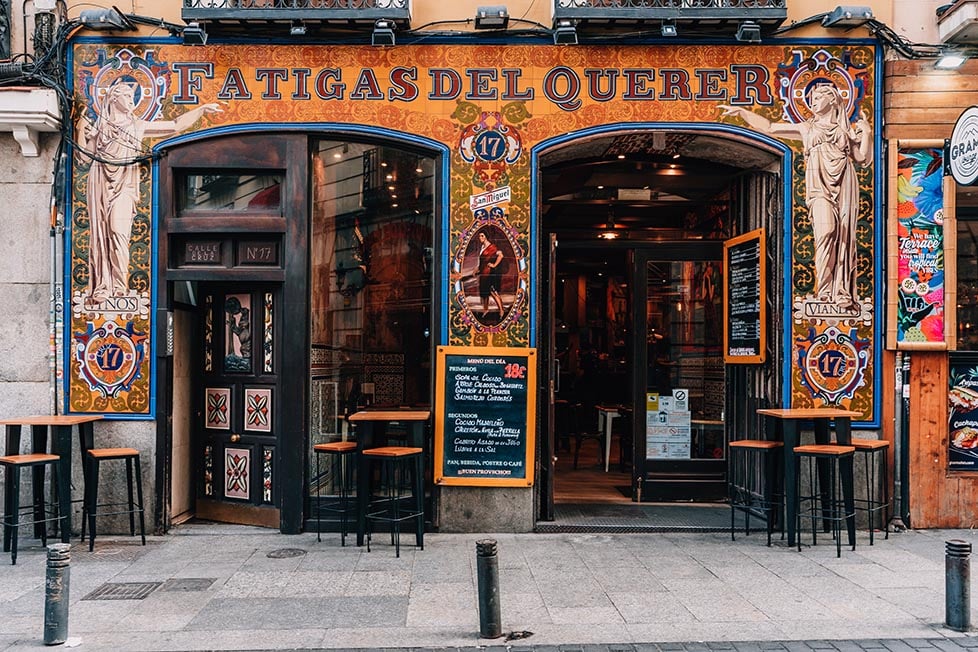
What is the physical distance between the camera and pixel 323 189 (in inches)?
368

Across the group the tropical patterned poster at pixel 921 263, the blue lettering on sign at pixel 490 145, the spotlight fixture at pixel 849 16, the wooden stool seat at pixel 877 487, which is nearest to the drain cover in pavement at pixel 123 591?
the blue lettering on sign at pixel 490 145

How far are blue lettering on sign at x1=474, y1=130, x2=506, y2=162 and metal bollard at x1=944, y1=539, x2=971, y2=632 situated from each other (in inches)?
218

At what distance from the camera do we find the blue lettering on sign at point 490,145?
29.9 ft

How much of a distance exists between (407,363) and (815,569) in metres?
4.50

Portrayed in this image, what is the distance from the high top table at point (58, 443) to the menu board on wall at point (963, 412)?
9.01 meters

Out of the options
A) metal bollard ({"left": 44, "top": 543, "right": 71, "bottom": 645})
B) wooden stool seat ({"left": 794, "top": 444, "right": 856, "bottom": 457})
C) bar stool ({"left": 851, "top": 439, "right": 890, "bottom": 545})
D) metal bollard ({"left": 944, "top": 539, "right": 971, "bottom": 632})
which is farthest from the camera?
bar stool ({"left": 851, "top": 439, "right": 890, "bottom": 545})

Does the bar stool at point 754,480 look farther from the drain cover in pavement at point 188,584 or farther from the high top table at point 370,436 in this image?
the drain cover in pavement at point 188,584

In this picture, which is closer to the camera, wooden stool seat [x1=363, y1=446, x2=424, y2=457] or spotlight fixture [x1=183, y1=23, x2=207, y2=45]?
wooden stool seat [x1=363, y1=446, x2=424, y2=457]

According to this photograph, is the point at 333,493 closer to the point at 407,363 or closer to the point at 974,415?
the point at 407,363

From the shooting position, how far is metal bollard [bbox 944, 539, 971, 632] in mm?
5855

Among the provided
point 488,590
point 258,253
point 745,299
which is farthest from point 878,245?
point 258,253

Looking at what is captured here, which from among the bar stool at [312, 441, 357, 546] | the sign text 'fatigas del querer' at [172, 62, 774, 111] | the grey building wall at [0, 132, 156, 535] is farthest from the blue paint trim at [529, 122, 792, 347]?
the grey building wall at [0, 132, 156, 535]

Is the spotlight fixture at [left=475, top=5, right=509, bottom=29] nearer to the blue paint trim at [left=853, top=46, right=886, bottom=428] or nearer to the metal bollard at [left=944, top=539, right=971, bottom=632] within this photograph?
the blue paint trim at [left=853, top=46, right=886, bottom=428]

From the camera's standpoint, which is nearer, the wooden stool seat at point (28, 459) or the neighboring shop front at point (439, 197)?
the wooden stool seat at point (28, 459)
